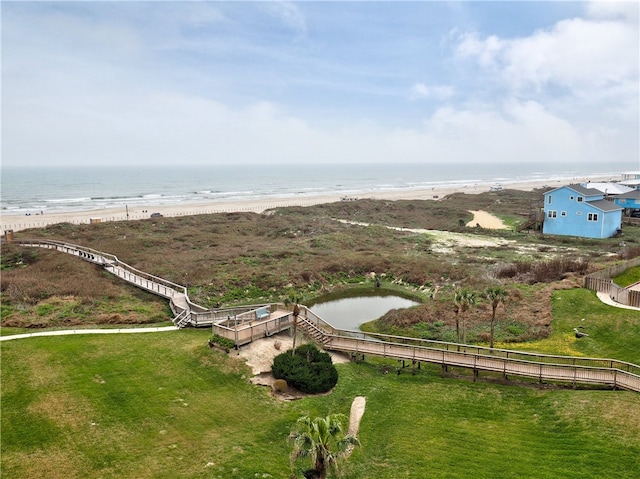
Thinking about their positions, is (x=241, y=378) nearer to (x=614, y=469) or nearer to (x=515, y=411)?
(x=515, y=411)

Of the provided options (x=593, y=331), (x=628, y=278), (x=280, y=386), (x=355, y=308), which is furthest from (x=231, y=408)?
(x=628, y=278)

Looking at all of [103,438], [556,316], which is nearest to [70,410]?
[103,438]

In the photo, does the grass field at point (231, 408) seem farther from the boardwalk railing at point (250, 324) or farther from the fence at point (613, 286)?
the boardwalk railing at point (250, 324)

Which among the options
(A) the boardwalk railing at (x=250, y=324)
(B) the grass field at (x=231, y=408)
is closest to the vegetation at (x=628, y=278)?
(B) the grass field at (x=231, y=408)

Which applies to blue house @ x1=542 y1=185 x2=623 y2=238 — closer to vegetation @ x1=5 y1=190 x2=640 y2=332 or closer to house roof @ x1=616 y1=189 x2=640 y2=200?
vegetation @ x1=5 y1=190 x2=640 y2=332

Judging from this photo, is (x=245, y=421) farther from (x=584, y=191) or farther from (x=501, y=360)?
(x=584, y=191)

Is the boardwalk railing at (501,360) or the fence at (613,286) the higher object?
the fence at (613,286)

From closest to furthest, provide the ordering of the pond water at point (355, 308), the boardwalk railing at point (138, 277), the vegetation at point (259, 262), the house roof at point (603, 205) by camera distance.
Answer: the boardwalk railing at point (138, 277)
the vegetation at point (259, 262)
the pond water at point (355, 308)
the house roof at point (603, 205)

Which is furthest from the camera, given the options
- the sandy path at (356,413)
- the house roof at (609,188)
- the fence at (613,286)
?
the house roof at (609,188)
